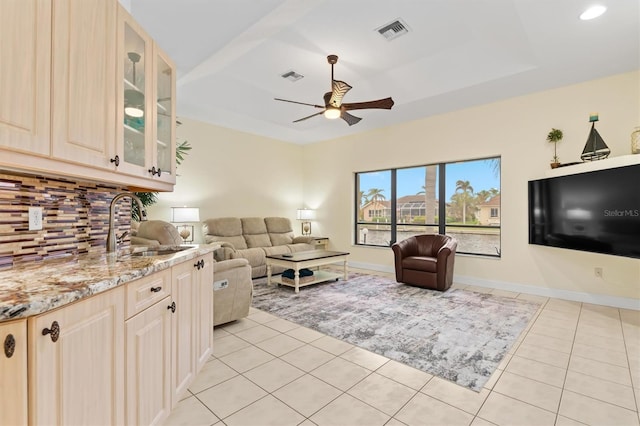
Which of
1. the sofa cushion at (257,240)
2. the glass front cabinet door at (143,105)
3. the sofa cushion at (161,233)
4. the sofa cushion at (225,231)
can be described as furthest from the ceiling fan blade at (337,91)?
the sofa cushion at (257,240)

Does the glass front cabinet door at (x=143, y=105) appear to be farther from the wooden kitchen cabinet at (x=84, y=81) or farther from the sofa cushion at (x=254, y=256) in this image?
the sofa cushion at (x=254, y=256)

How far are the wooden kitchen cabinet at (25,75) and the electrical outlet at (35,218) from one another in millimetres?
562

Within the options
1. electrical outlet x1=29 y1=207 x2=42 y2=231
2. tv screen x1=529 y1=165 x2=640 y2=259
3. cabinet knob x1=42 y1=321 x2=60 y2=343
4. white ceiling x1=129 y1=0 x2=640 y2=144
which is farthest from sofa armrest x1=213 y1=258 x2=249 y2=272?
tv screen x1=529 y1=165 x2=640 y2=259

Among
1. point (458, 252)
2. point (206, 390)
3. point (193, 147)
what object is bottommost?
point (206, 390)

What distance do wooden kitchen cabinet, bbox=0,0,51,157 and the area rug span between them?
2631 mm

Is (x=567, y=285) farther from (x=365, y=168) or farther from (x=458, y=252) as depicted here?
(x=365, y=168)

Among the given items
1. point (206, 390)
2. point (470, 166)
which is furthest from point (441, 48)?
point (206, 390)

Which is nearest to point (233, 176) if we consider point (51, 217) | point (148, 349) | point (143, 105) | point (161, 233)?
point (161, 233)

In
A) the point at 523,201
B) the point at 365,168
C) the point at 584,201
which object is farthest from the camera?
the point at 365,168

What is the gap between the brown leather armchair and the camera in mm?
4425

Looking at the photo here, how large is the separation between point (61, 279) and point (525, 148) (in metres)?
5.39

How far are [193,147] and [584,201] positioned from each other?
6.10m

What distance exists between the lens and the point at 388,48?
3.53 metres

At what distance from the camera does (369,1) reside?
8.91ft
